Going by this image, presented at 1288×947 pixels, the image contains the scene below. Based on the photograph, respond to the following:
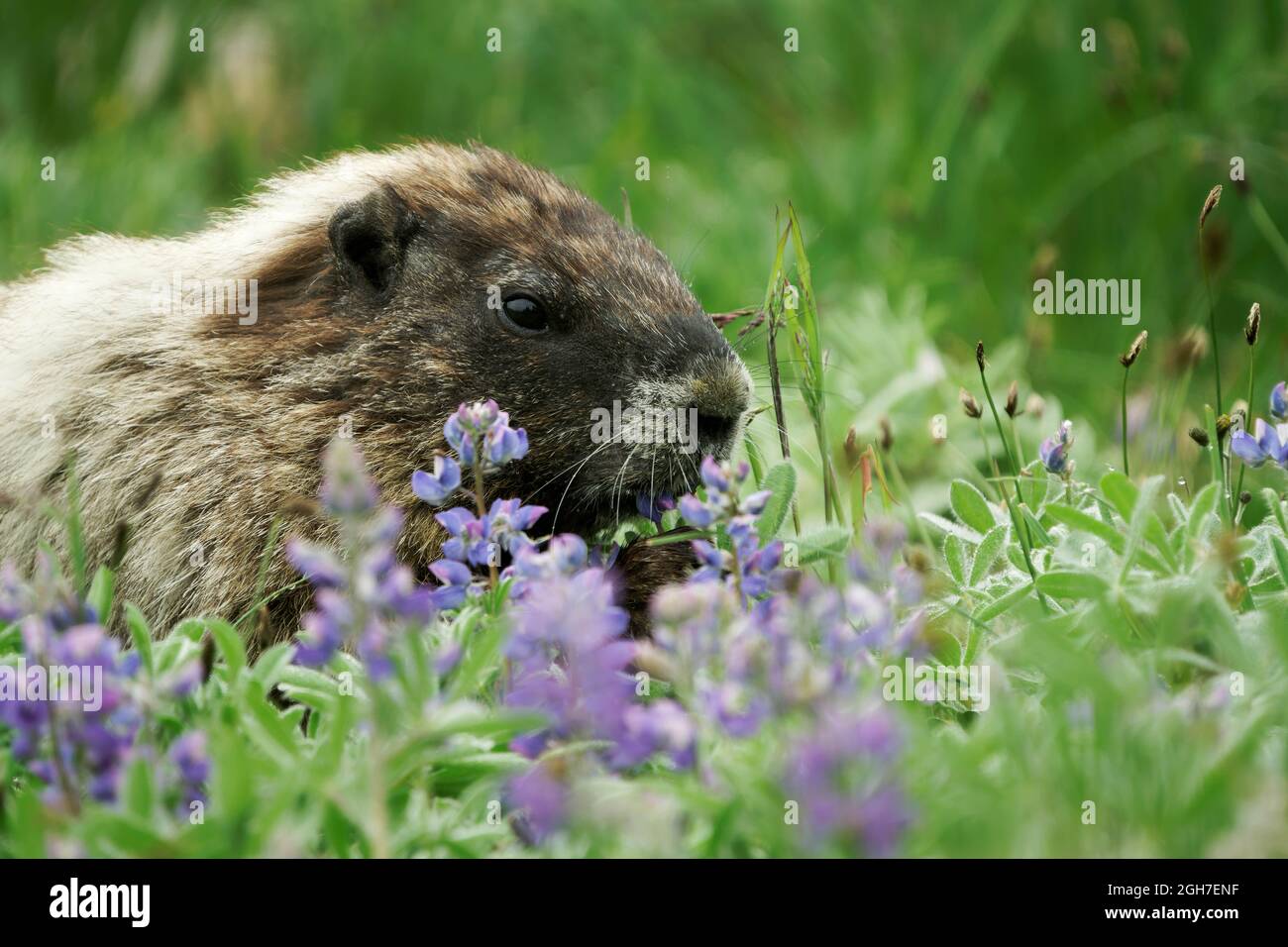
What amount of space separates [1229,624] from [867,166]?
17.5ft

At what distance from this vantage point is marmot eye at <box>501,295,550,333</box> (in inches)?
146

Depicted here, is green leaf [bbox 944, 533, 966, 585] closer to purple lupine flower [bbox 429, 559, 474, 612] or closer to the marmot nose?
the marmot nose

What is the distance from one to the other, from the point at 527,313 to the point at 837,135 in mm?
5102

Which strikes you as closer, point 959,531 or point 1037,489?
point 959,531

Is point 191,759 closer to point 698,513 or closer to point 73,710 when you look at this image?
point 73,710

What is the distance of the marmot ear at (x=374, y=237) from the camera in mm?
3834

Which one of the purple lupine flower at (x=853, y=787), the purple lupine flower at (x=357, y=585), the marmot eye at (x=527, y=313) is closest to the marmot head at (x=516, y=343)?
the marmot eye at (x=527, y=313)

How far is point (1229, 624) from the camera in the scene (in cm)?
246

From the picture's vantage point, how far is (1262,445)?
3010 millimetres

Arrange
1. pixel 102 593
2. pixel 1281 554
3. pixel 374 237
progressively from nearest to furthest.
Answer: pixel 102 593 < pixel 1281 554 < pixel 374 237

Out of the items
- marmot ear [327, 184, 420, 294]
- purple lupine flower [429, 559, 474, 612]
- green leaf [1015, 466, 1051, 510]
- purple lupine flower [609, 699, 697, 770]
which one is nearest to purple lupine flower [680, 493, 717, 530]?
purple lupine flower [429, 559, 474, 612]

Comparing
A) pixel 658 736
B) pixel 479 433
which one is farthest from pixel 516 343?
pixel 658 736

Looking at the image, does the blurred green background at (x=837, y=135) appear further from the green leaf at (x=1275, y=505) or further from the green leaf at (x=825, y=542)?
the green leaf at (x=825, y=542)
